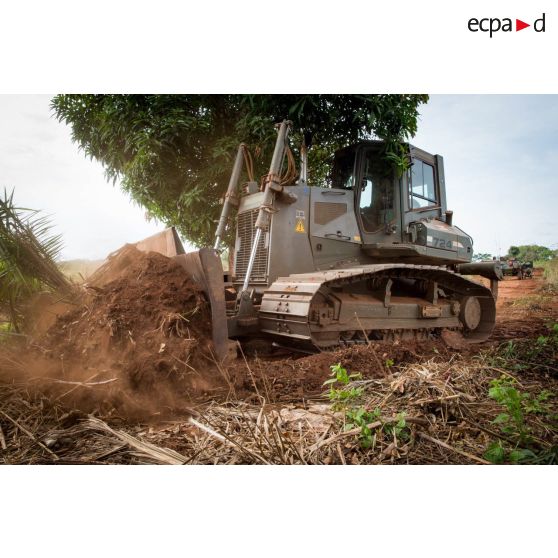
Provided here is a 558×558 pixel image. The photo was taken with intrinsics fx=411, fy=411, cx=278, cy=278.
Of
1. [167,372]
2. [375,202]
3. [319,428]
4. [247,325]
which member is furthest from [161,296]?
[375,202]

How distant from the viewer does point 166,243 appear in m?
3.71

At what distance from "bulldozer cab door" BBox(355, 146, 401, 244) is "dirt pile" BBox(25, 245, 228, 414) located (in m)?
2.61

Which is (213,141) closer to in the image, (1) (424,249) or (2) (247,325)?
(2) (247,325)

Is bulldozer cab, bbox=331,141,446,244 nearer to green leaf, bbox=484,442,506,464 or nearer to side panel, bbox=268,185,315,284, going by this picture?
side panel, bbox=268,185,315,284

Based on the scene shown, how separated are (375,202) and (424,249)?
0.81 meters

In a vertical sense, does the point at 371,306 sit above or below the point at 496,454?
above

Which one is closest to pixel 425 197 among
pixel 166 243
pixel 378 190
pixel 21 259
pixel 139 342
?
pixel 378 190

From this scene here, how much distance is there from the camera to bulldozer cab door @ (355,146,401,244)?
489cm

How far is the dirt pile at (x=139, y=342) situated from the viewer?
7.66 ft

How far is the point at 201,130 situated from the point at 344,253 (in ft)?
7.05

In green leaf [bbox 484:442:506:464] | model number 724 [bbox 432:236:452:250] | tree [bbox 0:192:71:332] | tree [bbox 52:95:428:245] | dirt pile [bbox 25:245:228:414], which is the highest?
tree [bbox 52:95:428:245]

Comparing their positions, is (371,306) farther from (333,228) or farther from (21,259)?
(21,259)

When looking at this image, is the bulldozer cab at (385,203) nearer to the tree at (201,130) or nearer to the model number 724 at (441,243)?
the model number 724 at (441,243)

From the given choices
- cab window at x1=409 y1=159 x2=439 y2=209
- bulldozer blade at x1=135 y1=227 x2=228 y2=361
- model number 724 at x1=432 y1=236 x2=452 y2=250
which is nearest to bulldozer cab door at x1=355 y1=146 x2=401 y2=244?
cab window at x1=409 y1=159 x2=439 y2=209
